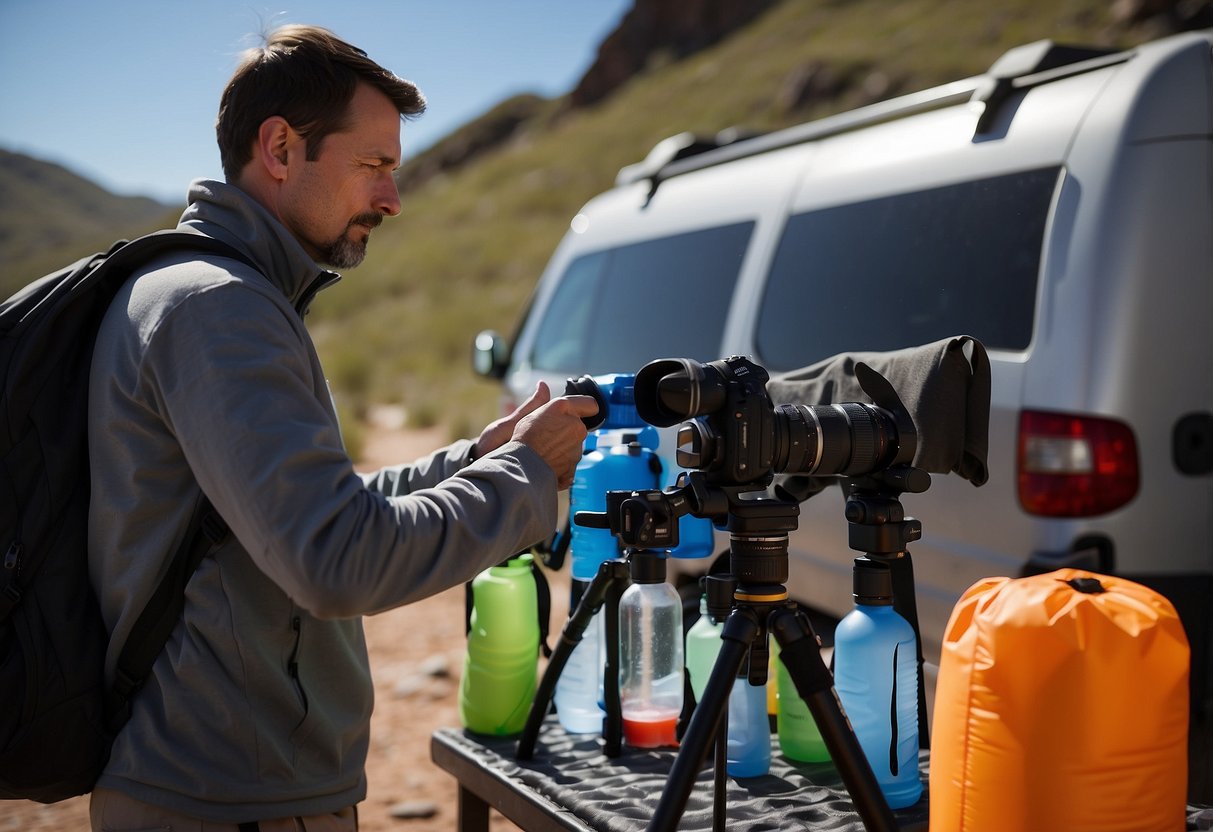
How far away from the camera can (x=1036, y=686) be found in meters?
1.62

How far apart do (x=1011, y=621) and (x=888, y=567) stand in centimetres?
34

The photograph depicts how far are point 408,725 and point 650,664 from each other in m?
2.88

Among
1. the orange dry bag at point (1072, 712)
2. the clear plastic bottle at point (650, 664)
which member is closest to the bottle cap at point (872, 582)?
the orange dry bag at point (1072, 712)

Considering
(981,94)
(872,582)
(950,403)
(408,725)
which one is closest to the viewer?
(872,582)

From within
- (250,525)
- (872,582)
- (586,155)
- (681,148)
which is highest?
(586,155)

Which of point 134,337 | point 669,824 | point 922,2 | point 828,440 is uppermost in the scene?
point 922,2

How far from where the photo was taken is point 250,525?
1522 mm

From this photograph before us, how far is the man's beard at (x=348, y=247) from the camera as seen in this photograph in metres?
2.04

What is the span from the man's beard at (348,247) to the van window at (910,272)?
1540 millimetres

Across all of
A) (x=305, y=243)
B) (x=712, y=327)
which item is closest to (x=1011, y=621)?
(x=305, y=243)

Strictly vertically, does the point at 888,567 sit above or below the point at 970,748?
above

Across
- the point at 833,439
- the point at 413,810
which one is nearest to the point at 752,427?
the point at 833,439

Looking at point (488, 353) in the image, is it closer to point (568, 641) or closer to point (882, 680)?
point (568, 641)

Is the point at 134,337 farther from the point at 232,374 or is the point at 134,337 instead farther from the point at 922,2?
the point at 922,2
